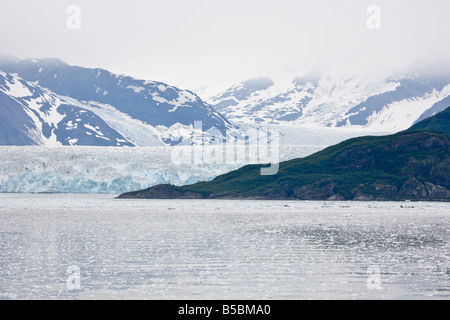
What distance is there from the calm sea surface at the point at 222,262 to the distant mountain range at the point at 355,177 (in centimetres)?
7691

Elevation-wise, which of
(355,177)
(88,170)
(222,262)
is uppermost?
(88,170)

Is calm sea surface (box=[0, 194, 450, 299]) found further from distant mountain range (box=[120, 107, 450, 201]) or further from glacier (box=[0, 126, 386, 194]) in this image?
distant mountain range (box=[120, 107, 450, 201])

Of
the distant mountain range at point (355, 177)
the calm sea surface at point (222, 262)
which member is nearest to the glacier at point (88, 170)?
the distant mountain range at point (355, 177)

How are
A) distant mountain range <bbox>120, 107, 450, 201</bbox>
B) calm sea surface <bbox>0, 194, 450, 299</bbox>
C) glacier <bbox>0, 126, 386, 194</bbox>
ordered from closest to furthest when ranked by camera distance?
calm sea surface <bbox>0, 194, 450, 299</bbox>
glacier <bbox>0, 126, 386, 194</bbox>
distant mountain range <bbox>120, 107, 450, 201</bbox>

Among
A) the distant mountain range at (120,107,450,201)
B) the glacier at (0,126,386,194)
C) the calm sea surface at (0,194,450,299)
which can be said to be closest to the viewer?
the calm sea surface at (0,194,450,299)

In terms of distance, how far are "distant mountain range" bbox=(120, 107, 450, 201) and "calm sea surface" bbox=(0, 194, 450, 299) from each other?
76.9 m

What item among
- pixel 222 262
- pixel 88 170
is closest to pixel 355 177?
pixel 88 170

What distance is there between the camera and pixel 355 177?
138125 millimetres

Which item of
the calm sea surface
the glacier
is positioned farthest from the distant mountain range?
the calm sea surface

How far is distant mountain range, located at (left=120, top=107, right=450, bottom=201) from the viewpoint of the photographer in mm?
132625

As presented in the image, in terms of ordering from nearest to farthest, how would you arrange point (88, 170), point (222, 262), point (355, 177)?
point (222, 262) → point (88, 170) → point (355, 177)

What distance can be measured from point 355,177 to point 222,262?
350ft

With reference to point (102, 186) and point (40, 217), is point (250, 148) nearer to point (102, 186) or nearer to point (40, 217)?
point (102, 186)

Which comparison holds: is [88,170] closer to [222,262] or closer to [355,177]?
[355,177]
